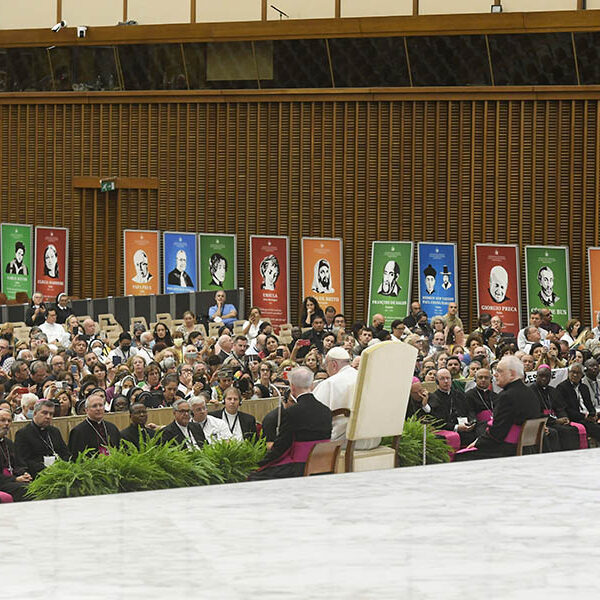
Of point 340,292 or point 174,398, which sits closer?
point 174,398

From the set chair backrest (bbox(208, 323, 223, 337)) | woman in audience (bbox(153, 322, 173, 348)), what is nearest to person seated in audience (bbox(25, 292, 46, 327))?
chair backrest (bbox(208, 323, 223, 337))

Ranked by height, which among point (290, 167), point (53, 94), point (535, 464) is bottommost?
point (535, 464)

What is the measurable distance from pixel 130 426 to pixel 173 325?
776 centimetres

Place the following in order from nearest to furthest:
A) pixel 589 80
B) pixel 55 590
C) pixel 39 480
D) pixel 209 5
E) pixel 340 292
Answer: pixel 55 590
pixel 39 480
pixel 589 80
pixel 340 292
pixel 209 5

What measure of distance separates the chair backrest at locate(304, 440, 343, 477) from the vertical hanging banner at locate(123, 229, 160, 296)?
1545 cm

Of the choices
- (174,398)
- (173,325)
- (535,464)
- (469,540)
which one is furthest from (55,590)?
(173,325)

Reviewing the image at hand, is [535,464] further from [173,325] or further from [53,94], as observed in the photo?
[53,94]

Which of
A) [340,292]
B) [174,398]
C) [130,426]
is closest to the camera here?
[130,426]

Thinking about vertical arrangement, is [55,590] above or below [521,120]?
below

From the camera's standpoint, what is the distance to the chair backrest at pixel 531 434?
7.32 metres

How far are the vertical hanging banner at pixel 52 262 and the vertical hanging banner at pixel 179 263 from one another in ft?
8.36

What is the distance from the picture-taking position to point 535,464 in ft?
8.88

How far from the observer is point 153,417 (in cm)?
964

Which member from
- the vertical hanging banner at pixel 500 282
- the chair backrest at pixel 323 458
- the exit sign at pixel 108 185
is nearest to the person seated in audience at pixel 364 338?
the vertical hanging banner at pixel 500 282
